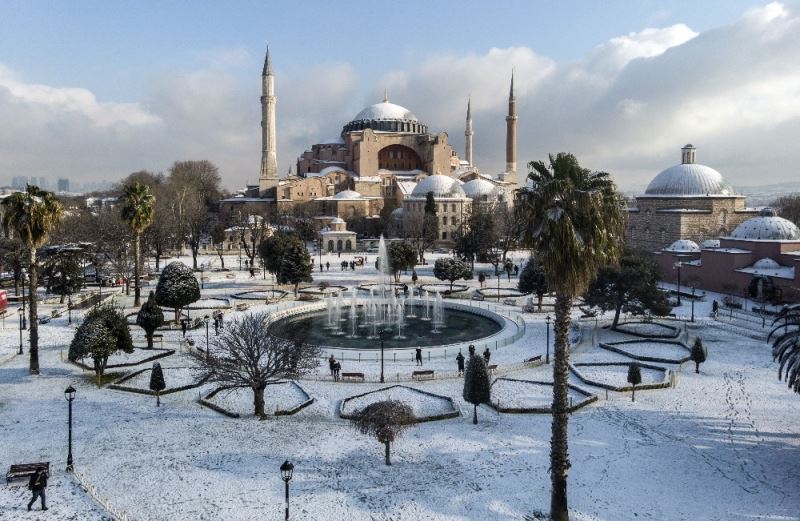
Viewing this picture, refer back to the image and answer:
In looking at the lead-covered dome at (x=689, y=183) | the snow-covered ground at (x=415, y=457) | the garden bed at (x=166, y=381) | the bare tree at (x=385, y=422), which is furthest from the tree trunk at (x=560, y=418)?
the lead-covered dome at (x=689, y=183)

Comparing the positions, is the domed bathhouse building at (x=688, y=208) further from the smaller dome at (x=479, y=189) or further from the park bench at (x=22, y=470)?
the park bench at (x=22, y=470)

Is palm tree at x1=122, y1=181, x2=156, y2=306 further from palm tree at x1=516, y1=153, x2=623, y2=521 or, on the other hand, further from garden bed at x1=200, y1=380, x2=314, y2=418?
palm tree at x1=516, y1=153, x2=623, y2=521

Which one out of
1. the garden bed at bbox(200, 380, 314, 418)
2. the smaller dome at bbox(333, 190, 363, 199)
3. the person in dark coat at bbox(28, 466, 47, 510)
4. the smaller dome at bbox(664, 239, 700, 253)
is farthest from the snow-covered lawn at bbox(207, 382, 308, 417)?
the smaller dome at bbox(333, 190, 363, 199)

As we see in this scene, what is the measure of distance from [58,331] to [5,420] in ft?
34.3

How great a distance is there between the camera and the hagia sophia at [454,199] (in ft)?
103

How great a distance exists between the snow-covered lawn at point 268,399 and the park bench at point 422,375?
10.8ft

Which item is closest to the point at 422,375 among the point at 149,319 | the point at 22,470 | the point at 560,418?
the point at 560,418

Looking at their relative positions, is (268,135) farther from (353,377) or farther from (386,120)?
(353,377)

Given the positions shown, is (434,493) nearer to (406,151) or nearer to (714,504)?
(714,504)

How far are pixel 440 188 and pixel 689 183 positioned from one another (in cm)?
2640

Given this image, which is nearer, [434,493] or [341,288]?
[434,493]

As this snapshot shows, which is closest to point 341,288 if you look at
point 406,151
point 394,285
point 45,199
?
point 394,285

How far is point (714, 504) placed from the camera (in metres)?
10.0

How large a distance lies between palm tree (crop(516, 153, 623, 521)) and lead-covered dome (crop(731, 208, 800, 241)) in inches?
1067
